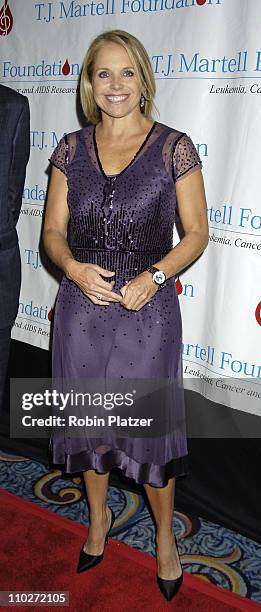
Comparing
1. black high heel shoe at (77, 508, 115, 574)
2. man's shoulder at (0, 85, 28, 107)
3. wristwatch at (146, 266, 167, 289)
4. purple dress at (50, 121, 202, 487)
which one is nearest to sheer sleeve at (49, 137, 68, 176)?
purple dress at (50, 121, 202, 487)

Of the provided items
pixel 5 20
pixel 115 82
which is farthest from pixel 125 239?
pixel 5 20

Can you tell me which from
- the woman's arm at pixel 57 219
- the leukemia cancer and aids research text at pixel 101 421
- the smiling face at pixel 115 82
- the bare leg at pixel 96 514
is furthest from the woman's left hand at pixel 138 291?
the bare leg at pixel 96 514

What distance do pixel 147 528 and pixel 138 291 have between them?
1321mm

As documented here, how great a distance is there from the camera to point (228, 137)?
8.20 ft

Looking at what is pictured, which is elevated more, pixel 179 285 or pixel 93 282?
pixel 93 282

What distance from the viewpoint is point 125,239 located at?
6.97 feet

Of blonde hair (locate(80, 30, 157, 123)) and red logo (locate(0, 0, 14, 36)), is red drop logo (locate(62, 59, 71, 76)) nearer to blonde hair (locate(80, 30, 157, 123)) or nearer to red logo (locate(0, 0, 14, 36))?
red logo (locate(0, 0, 14, 36))

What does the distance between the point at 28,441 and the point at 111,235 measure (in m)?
1.74

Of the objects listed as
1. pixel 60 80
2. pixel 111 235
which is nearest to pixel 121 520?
pixel 111 235

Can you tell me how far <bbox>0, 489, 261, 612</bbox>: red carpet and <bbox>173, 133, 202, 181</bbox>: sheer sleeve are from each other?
5.12ft

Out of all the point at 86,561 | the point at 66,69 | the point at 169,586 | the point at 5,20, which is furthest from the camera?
the point at 5,20

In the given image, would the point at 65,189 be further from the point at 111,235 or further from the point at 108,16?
the point at 108,16

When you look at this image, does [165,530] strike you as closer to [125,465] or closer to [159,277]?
[125,465]

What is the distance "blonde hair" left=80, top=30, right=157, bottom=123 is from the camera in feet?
6.72
